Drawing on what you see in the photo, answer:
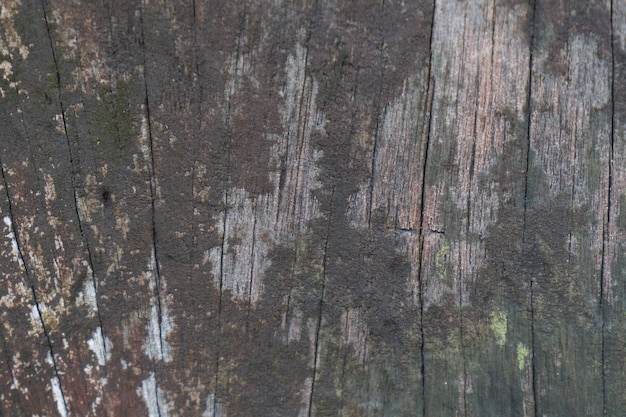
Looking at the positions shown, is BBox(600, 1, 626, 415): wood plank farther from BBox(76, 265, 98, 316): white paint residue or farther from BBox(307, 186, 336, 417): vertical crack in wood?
BBox(76, 265, 98, 316): white paint residue

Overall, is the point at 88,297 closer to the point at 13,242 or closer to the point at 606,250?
the point at 13,242

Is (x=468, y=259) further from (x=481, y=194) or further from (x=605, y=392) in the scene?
(x=605, y=392)

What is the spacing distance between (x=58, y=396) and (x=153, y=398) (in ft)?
1.46

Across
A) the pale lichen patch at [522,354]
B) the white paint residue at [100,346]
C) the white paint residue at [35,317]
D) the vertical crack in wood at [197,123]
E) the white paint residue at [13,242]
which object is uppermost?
the vertical crack in wood at [197,123]

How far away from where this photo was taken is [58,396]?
2535mm

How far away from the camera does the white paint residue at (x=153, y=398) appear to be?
2564 mm

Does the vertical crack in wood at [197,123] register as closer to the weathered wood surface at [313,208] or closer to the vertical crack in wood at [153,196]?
the weathered wood surface at [313,208]

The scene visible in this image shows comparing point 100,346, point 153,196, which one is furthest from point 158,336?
point 153,196

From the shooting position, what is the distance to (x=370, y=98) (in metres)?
2.38

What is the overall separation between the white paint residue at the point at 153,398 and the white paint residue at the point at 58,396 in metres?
0.36

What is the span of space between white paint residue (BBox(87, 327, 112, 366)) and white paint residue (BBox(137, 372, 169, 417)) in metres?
0.22

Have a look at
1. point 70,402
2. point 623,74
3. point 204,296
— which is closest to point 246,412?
point 204,296

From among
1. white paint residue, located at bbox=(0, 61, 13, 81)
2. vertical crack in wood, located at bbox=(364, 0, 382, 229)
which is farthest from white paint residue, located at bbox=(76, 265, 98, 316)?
vertical crack in wood, located at bbox=(364, 0, 382, 229)

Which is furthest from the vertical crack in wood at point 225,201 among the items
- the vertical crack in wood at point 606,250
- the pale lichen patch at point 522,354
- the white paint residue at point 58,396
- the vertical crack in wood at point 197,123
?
the vertical crack in wood at point 606,250
